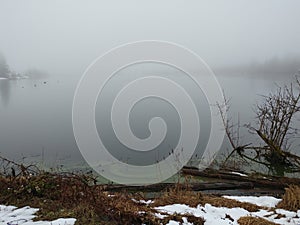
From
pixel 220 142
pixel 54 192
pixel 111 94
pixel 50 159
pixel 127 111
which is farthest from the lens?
pixel 111 94

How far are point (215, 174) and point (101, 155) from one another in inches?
165

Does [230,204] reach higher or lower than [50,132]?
lower

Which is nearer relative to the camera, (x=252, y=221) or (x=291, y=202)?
(x=252, y=221)

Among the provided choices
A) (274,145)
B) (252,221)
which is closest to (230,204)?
(252,221)

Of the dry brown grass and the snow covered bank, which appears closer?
the snow covered bank

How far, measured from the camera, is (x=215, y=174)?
9.20m

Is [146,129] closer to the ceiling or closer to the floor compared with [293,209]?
closer to the ceiling

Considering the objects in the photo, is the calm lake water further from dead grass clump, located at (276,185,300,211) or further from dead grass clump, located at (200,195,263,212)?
dead grass clump, located at (276,185,300,211)

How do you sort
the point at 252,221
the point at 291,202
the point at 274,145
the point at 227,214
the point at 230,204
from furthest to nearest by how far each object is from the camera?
the point at 274,145, the point at 230,204, the point at 291,202, the point at 227,214, the point at 252,221

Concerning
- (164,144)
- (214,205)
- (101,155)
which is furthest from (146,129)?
(214,205)

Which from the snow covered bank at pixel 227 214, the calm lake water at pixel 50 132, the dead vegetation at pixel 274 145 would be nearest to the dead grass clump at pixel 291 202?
the snow covered bank at pixel 227 214

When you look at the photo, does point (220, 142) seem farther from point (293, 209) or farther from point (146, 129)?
point (293, 209)

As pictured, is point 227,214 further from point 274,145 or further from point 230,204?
point 274,145

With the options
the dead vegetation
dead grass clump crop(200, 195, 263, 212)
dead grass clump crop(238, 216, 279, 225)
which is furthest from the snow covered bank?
the dead vegetation
